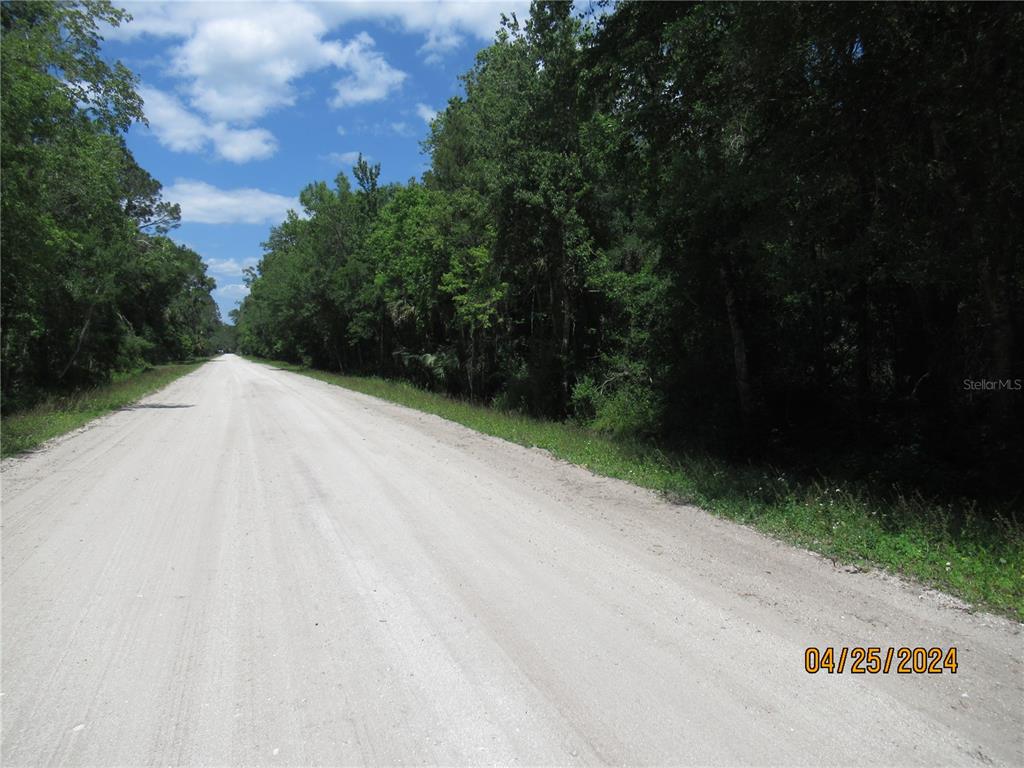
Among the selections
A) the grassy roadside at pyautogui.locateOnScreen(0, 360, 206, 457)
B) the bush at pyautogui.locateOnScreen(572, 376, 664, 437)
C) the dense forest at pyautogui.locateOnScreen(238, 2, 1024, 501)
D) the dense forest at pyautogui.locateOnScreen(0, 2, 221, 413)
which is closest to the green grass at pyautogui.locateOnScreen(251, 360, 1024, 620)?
the dense forest at pyautogui.locateOnScreen(238, 2, 1024, 501)

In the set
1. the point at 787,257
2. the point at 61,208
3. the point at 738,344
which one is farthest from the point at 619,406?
the point at 61,208

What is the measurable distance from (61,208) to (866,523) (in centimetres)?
2321

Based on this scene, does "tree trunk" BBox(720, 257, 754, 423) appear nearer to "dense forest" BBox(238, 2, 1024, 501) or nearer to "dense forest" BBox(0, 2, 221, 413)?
"dense forest" BBox(238, 2, 1024, 501)

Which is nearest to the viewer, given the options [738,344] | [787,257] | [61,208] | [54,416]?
[787,257]

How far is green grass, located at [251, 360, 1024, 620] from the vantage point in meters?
4.89

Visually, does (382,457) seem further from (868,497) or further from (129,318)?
(129,318)

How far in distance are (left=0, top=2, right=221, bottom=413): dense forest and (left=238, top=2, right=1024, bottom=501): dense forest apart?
475 inches

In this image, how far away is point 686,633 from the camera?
4004 mm

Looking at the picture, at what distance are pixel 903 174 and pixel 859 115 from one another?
99 centimetres

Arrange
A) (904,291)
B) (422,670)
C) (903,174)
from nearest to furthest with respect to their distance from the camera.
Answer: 1. (422,670)
2. (903,174)
3. (904,291)

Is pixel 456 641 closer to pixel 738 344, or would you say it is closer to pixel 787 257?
pixel 787 257

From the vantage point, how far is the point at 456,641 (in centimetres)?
391

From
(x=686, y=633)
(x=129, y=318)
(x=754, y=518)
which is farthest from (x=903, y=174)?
(x=129, y=318)

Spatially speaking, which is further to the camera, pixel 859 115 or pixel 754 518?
pixel 859 115
